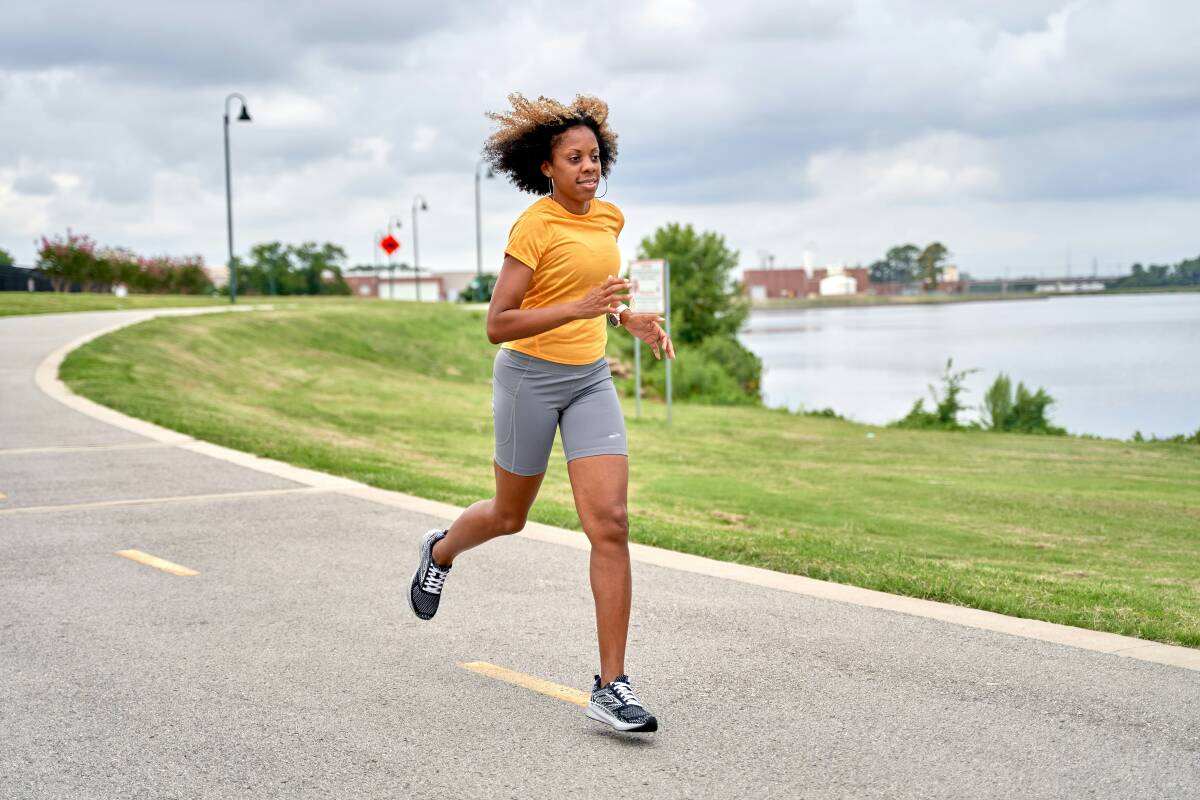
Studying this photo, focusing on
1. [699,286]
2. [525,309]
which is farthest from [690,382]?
[525,309]

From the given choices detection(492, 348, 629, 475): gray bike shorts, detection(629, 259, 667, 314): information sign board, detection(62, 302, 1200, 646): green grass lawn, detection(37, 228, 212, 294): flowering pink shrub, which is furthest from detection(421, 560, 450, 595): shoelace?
detection(37, 228, 212, 294): flowering pink shrub

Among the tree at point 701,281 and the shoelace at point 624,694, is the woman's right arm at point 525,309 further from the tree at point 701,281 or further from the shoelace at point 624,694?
the tree at point 701,281

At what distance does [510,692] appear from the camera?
4.99 meters

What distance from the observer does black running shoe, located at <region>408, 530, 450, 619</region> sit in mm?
5625

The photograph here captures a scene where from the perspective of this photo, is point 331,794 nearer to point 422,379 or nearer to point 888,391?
→ point 422,379

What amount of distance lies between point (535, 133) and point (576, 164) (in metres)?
0.24

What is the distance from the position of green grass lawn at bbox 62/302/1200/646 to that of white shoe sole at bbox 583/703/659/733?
2.62m

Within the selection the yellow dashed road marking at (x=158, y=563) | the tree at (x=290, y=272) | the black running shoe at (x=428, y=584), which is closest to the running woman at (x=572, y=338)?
the black running shoe at (x=428, y=584)

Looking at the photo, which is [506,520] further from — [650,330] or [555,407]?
[650,330]

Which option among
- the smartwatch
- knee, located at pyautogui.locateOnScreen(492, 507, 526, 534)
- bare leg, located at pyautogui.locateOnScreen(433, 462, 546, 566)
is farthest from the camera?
knee, located at pyautogui.locateOnScreen(492, 507, 526, 534)

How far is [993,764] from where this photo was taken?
4.06m

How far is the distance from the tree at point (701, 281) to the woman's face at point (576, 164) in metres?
64.0

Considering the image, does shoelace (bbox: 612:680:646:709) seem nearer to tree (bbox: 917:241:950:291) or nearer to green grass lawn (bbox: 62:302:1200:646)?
green grass lawn (bbox: 62:302:1200:646)

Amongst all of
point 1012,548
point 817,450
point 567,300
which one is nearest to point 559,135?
point 567,300
